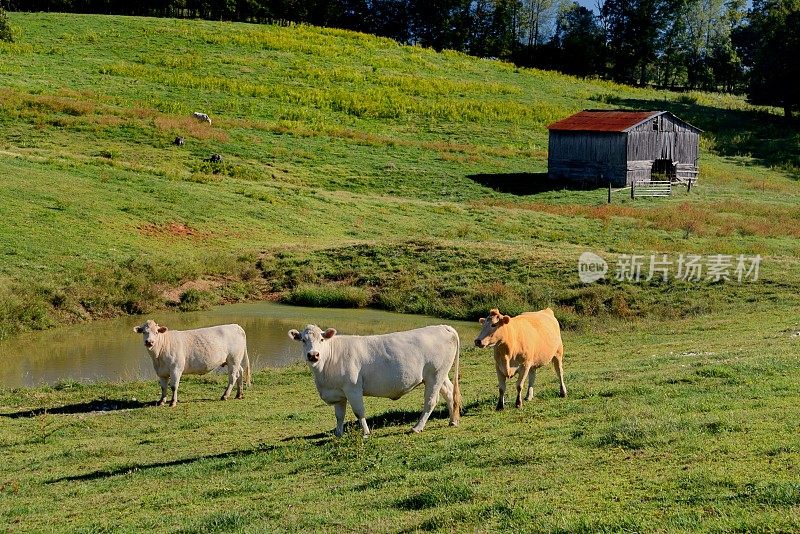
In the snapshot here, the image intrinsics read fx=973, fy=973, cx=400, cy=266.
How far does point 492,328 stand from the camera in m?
15.4

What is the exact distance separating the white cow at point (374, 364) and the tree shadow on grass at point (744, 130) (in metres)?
61.8

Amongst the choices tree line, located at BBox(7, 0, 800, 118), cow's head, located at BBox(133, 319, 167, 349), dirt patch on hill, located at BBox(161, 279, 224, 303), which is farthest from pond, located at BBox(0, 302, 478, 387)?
tree line, located at BBox(7, 0, 800, 118)

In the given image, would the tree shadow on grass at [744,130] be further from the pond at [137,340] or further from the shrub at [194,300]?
the shrub at [194,300]

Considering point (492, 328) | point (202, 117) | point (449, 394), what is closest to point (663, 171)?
point (202, 117)

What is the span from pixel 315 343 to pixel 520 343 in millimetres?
3915

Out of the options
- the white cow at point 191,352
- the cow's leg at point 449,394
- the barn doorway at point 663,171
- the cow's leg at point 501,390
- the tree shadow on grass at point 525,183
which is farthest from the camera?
the barn doorway at point 663,171

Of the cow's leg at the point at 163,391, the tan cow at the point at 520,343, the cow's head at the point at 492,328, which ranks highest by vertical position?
the cow's head at the point at 492,328

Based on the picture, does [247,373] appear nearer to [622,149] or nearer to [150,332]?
[150,332]

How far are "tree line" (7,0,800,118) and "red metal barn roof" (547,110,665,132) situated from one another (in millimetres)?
60028

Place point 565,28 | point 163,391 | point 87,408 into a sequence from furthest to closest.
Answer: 1. point 565,28
2. point 163,391
3. point 87,408

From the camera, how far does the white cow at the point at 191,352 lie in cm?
1945

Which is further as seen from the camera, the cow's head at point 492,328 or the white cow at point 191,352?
the white cow at point 191,352

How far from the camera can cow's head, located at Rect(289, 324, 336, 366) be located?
13.8 meters

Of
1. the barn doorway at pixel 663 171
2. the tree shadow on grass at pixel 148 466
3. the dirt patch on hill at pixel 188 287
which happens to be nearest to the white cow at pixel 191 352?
the tree shadow on grass at pixel 148 466
